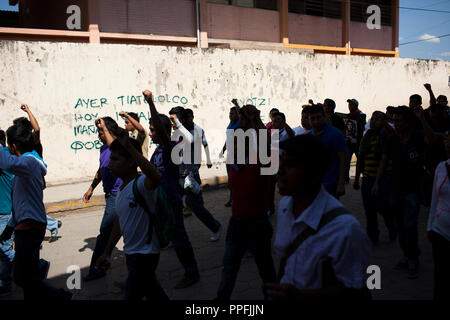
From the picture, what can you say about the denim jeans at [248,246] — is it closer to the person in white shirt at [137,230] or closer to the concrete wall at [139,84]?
the person in white shirt at [137,230]

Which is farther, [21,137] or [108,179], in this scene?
[108,179]

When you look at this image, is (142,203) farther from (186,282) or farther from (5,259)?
(5,259)

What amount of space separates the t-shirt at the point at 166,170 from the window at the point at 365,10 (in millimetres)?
20364

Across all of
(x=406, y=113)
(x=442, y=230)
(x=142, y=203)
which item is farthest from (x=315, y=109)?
(x=142, y=203)

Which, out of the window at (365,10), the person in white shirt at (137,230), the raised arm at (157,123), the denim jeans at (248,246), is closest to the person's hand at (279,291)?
the person in white shirt at (137,230)

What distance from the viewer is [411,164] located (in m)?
4.23

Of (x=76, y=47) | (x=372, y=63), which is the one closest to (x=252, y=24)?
(x=372, y=63)

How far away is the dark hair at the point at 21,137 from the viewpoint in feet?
11.2

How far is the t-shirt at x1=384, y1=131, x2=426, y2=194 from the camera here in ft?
13.9

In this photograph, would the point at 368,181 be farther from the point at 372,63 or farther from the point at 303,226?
the point at 372,63

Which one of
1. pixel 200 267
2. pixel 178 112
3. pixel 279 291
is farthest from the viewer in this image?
pixel 178 112

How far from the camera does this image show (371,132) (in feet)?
17.1

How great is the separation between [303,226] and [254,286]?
2473mm

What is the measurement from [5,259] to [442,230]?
12.5 feet
